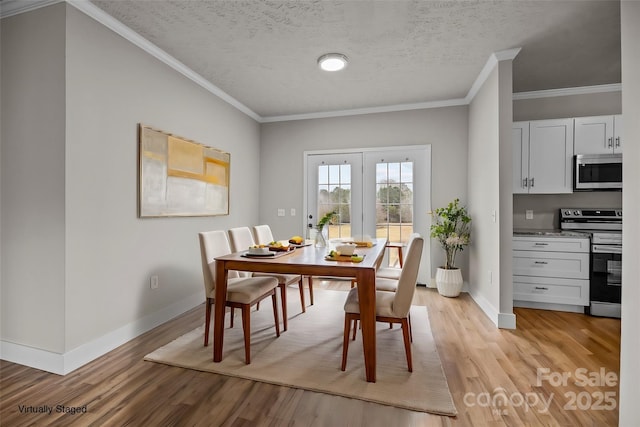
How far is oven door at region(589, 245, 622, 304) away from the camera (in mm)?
3119

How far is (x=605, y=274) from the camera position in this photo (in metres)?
3.14

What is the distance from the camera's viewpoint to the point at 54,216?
2.06m

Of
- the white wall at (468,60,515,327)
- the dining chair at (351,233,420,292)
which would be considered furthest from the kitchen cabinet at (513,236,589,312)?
the dining chair at (351,233,420,292)

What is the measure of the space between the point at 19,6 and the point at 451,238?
437cm

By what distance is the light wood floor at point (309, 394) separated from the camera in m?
1.60

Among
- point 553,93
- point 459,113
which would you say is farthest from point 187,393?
point 553,93

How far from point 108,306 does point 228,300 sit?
3.20 feet

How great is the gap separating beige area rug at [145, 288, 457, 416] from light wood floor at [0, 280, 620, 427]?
6 centimetres

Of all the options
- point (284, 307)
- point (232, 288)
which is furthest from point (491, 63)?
point (232, 288)

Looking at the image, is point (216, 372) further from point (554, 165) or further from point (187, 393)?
point (554, 165)

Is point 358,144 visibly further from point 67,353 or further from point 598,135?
point 67,353

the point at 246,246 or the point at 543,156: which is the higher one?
the point at 543,156

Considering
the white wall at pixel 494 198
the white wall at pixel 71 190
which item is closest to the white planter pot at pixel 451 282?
the white wall at pixel 494 198

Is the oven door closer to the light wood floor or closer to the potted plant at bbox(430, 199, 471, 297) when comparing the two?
the light wood floor
